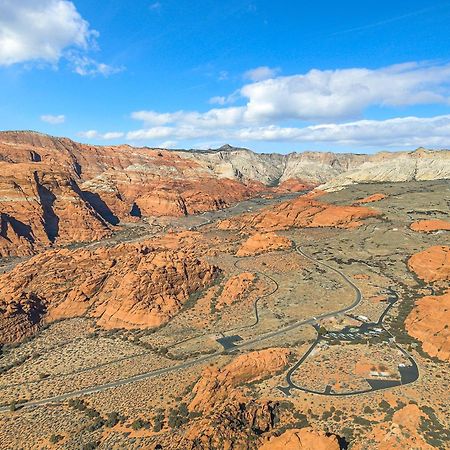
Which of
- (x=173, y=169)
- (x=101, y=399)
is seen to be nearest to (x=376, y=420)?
(x=101, y=399)

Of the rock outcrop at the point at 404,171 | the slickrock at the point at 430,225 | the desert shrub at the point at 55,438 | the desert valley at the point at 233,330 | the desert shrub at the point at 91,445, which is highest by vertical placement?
the rock outcrop at the point at 404,171

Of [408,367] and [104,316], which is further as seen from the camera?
[104,316]

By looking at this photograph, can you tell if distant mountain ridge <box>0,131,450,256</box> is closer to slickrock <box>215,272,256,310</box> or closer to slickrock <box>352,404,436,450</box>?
slickrock <box>215,272,256,310</box>

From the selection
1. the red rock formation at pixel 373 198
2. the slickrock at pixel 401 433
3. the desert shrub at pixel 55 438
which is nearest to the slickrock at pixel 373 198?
the red rock formation at pixel 373 198

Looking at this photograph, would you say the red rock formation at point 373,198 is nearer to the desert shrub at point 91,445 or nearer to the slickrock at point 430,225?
the slickrock at point 430,225

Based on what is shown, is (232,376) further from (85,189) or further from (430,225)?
(85,189)

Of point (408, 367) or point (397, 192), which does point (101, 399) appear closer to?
point (408, 367)

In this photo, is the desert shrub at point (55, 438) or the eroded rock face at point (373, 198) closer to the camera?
the desert shrub at point (55, 438)
